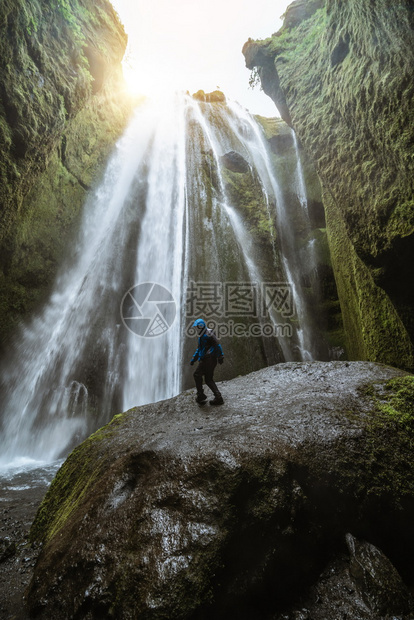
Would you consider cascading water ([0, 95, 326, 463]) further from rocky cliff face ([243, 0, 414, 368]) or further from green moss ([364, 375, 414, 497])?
green moss ([364, 375, 414, 497])

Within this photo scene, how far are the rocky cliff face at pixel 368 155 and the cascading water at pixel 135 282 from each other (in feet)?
13.8

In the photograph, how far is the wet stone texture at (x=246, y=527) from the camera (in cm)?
196

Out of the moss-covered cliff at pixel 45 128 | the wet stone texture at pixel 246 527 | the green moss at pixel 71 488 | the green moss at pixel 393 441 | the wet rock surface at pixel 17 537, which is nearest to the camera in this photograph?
the wet stone texture at pixel 246 527

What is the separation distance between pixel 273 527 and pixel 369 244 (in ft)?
18.6

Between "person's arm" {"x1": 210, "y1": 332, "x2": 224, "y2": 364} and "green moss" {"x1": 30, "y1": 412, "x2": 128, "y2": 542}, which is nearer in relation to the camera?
"green moss" {"x1": 30, "y1": 412, "x2": 128, "y2": 542}

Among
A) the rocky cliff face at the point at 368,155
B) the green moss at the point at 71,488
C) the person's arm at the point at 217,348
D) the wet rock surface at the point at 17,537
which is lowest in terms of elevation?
the wet rock surface at the point at 17,537

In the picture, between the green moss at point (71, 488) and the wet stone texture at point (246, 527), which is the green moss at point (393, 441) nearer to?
the wet stone texture at point (246, 527)

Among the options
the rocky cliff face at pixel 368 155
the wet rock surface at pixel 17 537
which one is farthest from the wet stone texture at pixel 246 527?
the rocky cliff face at pixel 368 155

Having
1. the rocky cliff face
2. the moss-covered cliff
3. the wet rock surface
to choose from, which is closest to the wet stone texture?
the wet rock surface

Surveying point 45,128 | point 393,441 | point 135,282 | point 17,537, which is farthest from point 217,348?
point 135,282

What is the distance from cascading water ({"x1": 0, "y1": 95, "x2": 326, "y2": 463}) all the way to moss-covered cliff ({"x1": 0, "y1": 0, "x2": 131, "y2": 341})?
0.86 m

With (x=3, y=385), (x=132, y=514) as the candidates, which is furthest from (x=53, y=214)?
(x=132, y=514)

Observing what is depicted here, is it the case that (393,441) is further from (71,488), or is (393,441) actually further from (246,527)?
(71,488)

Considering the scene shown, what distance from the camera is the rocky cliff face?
523cm
